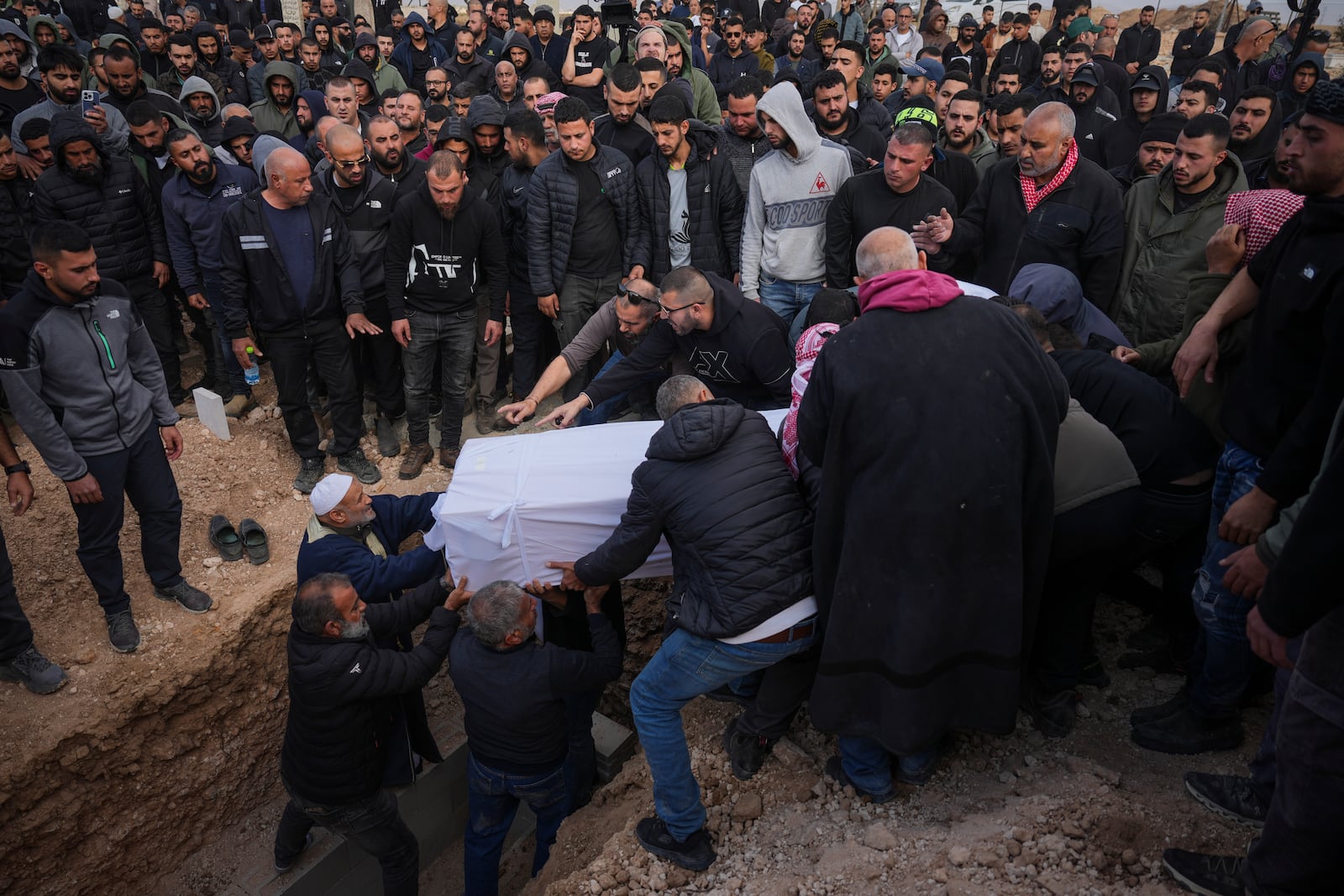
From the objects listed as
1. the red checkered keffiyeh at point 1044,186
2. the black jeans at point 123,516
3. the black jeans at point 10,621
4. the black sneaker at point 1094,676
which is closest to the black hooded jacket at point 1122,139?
the red checkered keffiyeh at point 1044,186

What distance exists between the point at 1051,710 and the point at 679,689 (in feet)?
5.02

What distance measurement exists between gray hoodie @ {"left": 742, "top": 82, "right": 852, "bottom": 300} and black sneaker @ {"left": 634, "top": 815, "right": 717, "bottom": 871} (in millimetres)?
3398

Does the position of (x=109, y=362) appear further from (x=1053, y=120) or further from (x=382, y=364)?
(x=1053, y=120)

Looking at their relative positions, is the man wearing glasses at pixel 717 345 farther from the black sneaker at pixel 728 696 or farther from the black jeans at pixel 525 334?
the black jeans at pixel 525 334

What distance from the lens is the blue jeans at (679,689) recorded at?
3.03m

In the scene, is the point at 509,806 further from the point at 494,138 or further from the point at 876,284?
the point at 494,138

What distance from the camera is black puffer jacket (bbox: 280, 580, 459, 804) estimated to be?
3684mm

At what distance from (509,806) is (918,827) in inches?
80.3

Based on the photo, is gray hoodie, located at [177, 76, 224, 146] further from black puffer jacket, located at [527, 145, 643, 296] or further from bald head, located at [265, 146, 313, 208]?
black puffer jacket, located at [527, 145, 643, 296]

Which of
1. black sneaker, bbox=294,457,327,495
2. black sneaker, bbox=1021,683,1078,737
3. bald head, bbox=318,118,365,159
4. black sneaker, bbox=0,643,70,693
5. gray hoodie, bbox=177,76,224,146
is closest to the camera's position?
black sneaker, bbox=1021,683,1078,737

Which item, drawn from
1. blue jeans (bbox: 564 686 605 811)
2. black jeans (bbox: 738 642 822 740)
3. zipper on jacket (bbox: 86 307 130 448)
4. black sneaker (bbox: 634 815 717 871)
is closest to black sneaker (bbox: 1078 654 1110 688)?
black jeans (bbox: 738 642 822 740)

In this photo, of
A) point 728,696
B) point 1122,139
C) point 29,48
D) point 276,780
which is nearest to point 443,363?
point 276,780

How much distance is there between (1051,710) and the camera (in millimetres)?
3404

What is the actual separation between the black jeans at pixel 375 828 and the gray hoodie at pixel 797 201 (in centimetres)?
378
